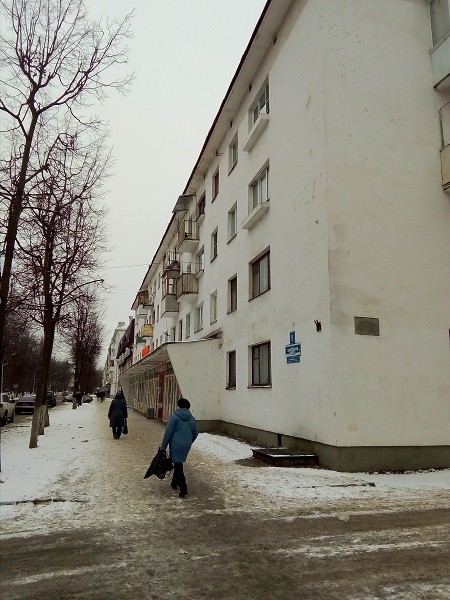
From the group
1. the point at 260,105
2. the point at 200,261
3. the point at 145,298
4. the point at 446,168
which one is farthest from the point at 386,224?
the point at 145,298

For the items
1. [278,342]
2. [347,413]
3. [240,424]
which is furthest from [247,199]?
[347,413]

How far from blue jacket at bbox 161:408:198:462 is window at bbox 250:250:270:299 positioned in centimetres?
677

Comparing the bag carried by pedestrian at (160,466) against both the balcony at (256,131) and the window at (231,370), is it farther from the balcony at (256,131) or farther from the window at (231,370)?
the balcony at (256,131)

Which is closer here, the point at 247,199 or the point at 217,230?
the point at 247,199

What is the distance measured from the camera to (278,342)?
1316 cm

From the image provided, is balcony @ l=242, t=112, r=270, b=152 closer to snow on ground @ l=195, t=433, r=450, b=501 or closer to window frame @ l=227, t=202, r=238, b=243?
window frame @ l=227, t=202, r=238, b=243

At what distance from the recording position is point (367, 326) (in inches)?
412

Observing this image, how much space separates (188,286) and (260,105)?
31.2ft

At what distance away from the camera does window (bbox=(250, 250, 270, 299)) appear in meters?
14.8

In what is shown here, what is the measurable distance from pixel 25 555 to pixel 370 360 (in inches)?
294

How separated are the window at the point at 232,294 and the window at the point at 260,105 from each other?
18.0ft

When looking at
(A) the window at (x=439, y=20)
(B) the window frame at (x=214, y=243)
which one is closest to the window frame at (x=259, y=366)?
(B) the window frame at (x=214, y=243)

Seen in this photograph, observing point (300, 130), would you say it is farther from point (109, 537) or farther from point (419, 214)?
point (109, 537)

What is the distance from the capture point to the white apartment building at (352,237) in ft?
33.7
